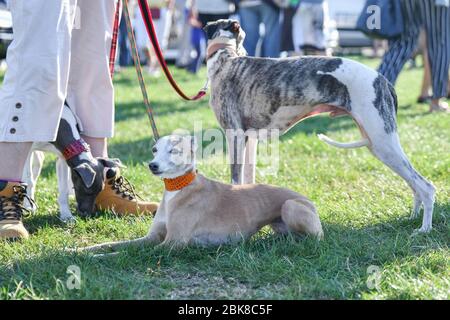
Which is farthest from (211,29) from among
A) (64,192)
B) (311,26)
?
(311,26)

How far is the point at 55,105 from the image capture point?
138 inches

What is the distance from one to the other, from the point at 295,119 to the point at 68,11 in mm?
1386

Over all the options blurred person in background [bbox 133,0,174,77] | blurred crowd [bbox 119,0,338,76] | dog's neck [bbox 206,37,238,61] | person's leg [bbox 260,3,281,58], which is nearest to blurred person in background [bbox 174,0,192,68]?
blurred person in background [bbox 133,0,174,77]

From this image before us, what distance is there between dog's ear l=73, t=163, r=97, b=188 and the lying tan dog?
1.77 ft

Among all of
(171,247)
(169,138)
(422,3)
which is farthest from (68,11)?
(422,3)

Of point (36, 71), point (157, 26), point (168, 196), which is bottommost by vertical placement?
point (157, 26)

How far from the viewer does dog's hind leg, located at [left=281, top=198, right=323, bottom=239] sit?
336cm

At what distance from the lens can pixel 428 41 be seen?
7348 millimetres

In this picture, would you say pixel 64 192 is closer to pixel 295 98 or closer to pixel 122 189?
pixel 122 189

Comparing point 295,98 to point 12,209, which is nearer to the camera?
point 12,209

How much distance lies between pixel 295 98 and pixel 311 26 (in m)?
6.53

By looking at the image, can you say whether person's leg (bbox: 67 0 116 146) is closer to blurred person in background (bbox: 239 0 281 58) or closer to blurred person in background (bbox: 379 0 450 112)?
blurred person in background (bbox: 379 0 450 112)

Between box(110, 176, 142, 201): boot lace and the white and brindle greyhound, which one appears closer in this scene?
the white and brindle greyhound
